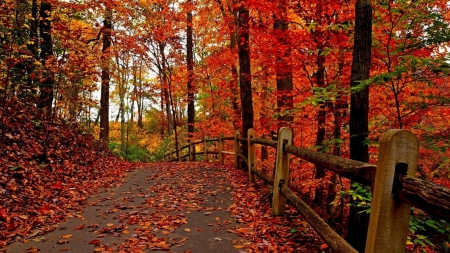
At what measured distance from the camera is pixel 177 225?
16.5 feet

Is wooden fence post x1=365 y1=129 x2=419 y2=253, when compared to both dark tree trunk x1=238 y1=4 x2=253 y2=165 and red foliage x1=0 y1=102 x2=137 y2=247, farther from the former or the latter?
dark tree trunk x1=238 y1=4 x2=253 y2=165

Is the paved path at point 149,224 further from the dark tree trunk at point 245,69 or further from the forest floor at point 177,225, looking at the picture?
the dark tree trunk at point 245,69

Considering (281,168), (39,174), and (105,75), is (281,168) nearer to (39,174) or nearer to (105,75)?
(39,174)

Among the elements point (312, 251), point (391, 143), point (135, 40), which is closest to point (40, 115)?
point (312, 251)

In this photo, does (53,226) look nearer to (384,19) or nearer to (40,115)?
(40,115)

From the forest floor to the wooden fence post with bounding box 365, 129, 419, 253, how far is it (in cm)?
204

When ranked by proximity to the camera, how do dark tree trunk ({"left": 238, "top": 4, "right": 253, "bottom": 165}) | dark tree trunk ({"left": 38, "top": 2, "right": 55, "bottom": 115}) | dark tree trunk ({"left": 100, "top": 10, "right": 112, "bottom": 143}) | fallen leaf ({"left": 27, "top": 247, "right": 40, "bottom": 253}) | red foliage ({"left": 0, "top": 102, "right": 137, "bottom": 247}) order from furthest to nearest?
dark tree trunk ({"left": 100, "top": 10, "right": 112, "bottom": 143}), dark tree trunk ({"left": 238, "top": 4, "right": 253, "bottom": 165}), dark tree trunk ({"left": 38, "top": 2, "right": 55, "bottom": 115}), red foliage ({"left": 0, "top": 102, "right": 137, "bottom": 247}), fallen leaf ({"left": 27, "top": 247, "right": 40, "bottom": 253})

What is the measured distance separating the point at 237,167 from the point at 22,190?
627 cm

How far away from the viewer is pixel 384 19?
600 centimetres

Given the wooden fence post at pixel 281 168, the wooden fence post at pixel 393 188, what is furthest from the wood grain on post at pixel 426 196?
the wooden fence post at pixel 281 168

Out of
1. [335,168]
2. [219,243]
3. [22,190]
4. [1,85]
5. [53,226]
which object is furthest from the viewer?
[1,85]

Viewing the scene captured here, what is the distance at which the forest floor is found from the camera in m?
4.13

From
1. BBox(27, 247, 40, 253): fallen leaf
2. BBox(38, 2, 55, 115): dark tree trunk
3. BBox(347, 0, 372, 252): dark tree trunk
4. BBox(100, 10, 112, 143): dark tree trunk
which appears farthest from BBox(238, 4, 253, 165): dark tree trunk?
BBox(100, 10, 112, 143): dark tree trunk

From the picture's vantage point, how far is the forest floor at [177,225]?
4.13 m
